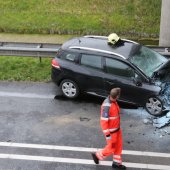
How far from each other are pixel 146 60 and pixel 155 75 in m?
0.59

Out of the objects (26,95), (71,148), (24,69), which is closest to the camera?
(71,148)

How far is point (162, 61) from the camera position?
11.1m

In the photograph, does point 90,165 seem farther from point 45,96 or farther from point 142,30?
point 142,30

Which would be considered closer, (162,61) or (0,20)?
(162,61)

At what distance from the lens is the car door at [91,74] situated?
35.7ft

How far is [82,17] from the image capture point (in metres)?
19.5

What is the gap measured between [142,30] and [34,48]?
6.51 m

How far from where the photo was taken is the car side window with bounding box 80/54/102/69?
10893 millimetres

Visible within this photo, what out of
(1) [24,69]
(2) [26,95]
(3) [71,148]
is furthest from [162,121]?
(1) [24,69]

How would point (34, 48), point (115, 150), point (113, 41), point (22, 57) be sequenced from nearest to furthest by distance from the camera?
point (115, 150) < point (113, 41) < point (34, 48) < point (22, 57)

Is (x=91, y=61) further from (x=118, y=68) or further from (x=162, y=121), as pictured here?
(x=162, y=121)

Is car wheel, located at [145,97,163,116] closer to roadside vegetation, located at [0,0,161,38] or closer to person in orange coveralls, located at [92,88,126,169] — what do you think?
person in orange coveralls, located at [92,88,126,169]

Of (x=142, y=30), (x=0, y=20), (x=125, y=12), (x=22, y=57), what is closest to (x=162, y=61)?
(x=22, y=57)

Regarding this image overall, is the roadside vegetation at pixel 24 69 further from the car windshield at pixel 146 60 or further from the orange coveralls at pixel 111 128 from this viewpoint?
the orange coveralls at pixel 111 128
